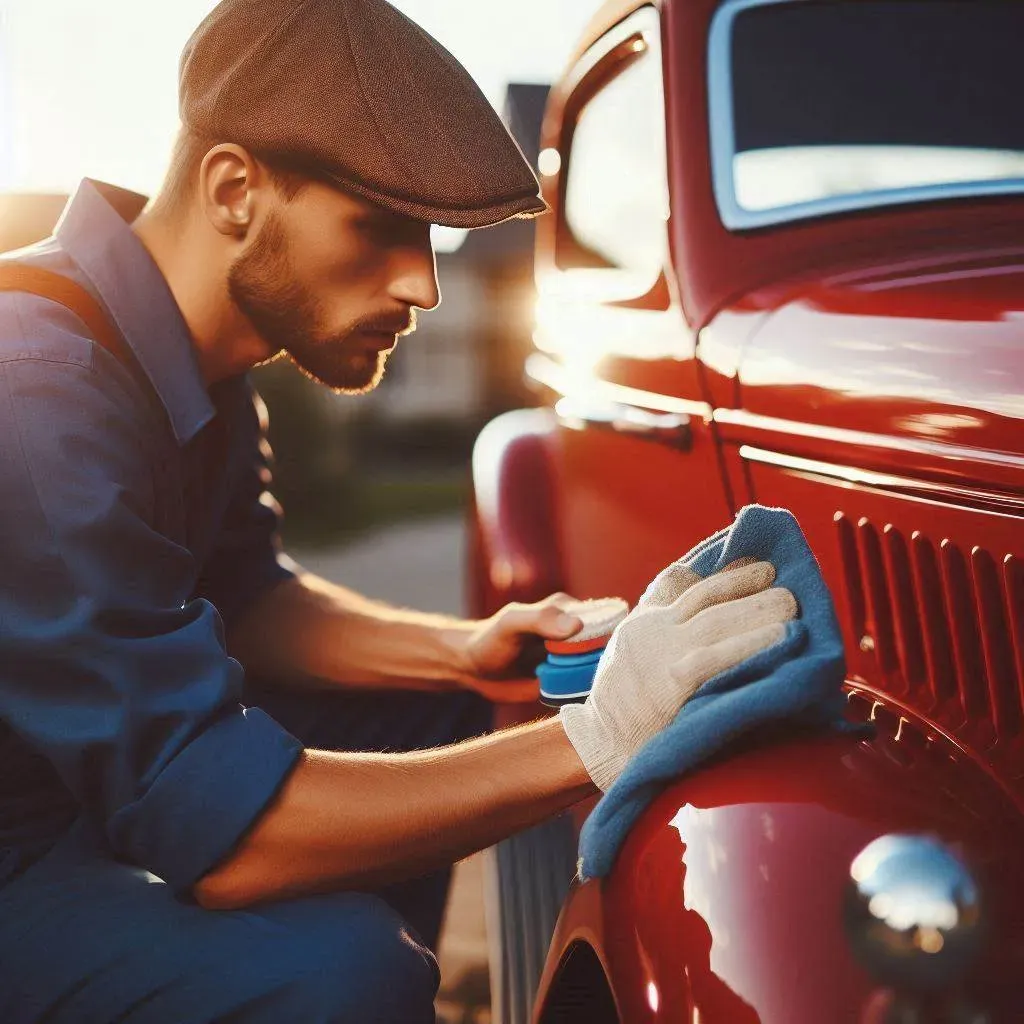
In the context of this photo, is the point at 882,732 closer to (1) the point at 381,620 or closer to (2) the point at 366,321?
(2) the point at 366,321

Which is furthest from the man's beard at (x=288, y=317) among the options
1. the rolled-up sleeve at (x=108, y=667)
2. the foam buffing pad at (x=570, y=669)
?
the foam buffing pad at (x=570, y=669)

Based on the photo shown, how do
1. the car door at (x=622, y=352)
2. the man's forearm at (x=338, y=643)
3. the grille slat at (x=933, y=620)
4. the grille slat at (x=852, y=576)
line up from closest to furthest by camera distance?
the grille slat at (x=933, y=620) < the grille slat at (x=852, y=576) < the car door at (x=622, y=352) < the man's forearm at (x=338, y=643)

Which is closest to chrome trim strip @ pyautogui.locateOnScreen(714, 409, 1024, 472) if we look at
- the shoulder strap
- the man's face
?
the man's face

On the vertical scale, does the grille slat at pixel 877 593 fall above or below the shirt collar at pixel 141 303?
below

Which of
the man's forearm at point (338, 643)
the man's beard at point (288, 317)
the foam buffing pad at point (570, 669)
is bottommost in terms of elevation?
the man's forearm at point (338, 643)

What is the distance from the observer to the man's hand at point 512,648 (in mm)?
1950

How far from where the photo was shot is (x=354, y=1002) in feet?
4.32

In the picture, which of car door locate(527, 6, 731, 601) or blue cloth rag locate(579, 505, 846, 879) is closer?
blue cloth rag locate(579, 505, 846, 879)

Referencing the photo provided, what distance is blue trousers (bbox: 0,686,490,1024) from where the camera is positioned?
51.1 inches

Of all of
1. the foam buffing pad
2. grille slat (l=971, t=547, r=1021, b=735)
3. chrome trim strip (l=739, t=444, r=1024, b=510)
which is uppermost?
chrome trim strip (l=739, t=444, r=1024, b=510)

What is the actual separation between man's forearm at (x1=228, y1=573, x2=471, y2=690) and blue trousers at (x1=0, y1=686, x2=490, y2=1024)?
0.75m

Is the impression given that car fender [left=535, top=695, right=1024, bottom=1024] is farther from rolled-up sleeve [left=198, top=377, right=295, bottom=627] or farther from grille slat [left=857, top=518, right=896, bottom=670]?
rolled-up sleeve [left=198, top=377, right=295, bottom=627]

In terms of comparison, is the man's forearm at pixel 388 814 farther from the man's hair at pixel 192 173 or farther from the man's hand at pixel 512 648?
the man's hair at pixel 192 173

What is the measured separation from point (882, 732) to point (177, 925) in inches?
31.9
